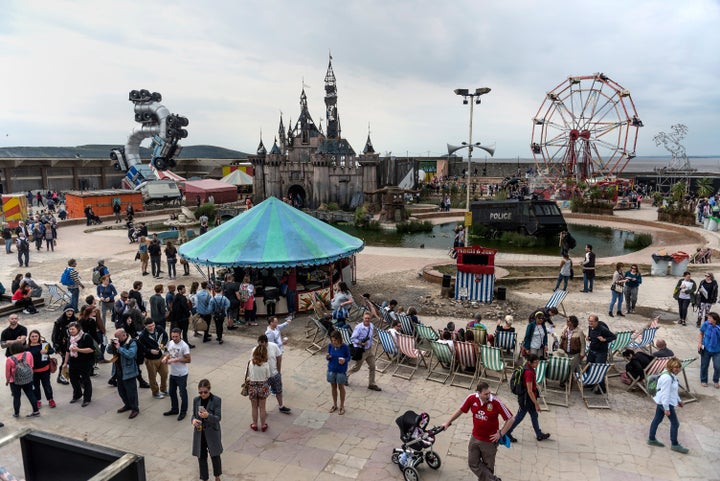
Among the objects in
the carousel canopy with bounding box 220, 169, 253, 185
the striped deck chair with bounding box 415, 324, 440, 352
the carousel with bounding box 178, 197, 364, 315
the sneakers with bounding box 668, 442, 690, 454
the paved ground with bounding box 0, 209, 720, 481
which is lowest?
the paved ground with bounding box 0, 209, 720, 481

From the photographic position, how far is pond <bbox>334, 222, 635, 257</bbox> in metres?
24.9

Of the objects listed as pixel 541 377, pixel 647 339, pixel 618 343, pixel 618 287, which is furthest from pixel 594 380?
pixel 618 287

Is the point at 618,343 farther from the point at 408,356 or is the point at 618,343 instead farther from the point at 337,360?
the point at 337,360

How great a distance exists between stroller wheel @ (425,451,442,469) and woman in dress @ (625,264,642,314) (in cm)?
878

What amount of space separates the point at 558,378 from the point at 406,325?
3.11 m

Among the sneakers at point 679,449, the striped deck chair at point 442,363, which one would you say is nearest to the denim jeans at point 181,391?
the striped deck chair at point 442,363

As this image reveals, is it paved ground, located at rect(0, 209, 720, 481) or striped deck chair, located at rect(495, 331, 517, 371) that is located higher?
striped deck chair, located at rect(495, 331, 517, 371)

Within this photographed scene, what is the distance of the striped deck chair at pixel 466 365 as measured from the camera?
8.86 m

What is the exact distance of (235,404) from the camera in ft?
27.1

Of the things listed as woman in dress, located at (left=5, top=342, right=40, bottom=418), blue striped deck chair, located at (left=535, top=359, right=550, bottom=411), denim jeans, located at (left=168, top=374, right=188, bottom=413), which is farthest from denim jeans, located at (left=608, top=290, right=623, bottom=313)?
woman in dress, located at (left=5, top=342, right=40, bottom=418)

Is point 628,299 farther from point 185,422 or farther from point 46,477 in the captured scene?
point 46,477

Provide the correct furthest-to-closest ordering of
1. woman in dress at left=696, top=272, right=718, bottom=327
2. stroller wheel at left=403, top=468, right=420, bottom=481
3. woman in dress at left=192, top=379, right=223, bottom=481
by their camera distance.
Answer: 1. woman in dress at left=696, top=272, right=718, bottom=327
2. stroller wheel at left=403, top=468, right=420, bottom=481
3. woman in dress at left=192, top=379, right=223, bottom=481

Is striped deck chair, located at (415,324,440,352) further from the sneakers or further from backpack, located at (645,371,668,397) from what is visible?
the sneakers

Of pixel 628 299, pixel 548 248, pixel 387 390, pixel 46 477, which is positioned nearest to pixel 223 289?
pixel 387 390
